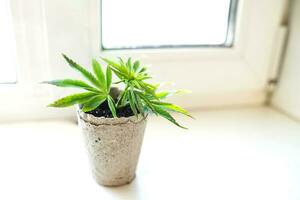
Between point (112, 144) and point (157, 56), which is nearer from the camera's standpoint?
point (112, 144)

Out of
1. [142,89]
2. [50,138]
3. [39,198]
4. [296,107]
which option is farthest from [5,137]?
[296,107]

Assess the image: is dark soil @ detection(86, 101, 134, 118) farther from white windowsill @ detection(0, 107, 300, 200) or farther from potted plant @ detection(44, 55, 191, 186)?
white windowsill @ detection(0, 107, 300, 200)

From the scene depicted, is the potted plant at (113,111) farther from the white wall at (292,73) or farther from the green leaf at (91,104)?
the white wall at (292,73)

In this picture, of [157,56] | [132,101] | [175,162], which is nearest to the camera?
[132,101]

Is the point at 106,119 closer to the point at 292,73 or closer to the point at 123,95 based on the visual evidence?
the point at 123,95

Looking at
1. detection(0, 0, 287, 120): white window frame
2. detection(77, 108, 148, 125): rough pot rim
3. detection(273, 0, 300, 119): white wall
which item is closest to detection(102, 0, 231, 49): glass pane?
detection(0, 0, 287, 120): white window frame

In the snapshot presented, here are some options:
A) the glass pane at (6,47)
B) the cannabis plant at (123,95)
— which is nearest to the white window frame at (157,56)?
the glass pane at (6,47)

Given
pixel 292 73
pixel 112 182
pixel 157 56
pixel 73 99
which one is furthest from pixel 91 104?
pixel 292 73
